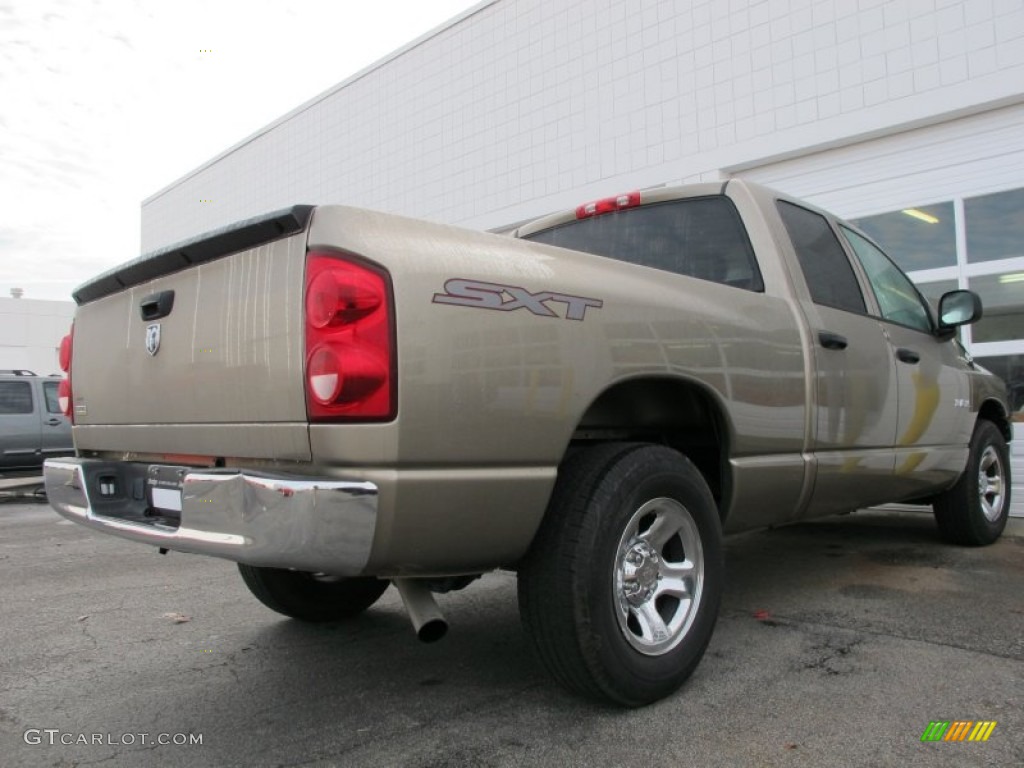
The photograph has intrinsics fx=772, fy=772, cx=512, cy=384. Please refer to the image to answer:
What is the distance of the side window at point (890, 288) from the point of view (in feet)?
13.8

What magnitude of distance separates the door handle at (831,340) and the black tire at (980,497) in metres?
2.07

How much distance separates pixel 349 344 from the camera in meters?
2.04

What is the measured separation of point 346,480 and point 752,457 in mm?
1772

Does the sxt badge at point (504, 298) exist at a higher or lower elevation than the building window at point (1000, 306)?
lower

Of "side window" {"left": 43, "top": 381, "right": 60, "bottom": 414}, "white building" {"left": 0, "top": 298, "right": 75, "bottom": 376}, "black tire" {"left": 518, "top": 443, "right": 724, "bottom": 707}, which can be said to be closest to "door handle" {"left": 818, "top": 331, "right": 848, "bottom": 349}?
"black tire" {"left": 518, "top": 443, "right": 724, "bottom": 707}

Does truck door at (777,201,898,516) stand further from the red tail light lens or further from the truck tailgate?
the red tail light lens

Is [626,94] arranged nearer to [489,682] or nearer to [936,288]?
[936,288]

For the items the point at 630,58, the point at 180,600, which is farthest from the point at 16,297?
the point at 180,600

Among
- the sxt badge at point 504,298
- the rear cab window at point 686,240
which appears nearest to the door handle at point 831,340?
the rear cab window at point 686,240

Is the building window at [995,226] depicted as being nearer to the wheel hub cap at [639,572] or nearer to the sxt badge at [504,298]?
the wheel hub cap at [639,572]

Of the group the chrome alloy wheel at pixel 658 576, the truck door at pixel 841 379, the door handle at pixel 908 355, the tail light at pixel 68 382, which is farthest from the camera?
the door handle at pixel 908 355

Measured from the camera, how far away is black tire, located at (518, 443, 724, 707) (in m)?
2.30

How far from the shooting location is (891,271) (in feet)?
15.1

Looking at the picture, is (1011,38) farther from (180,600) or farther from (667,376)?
(180,600)
